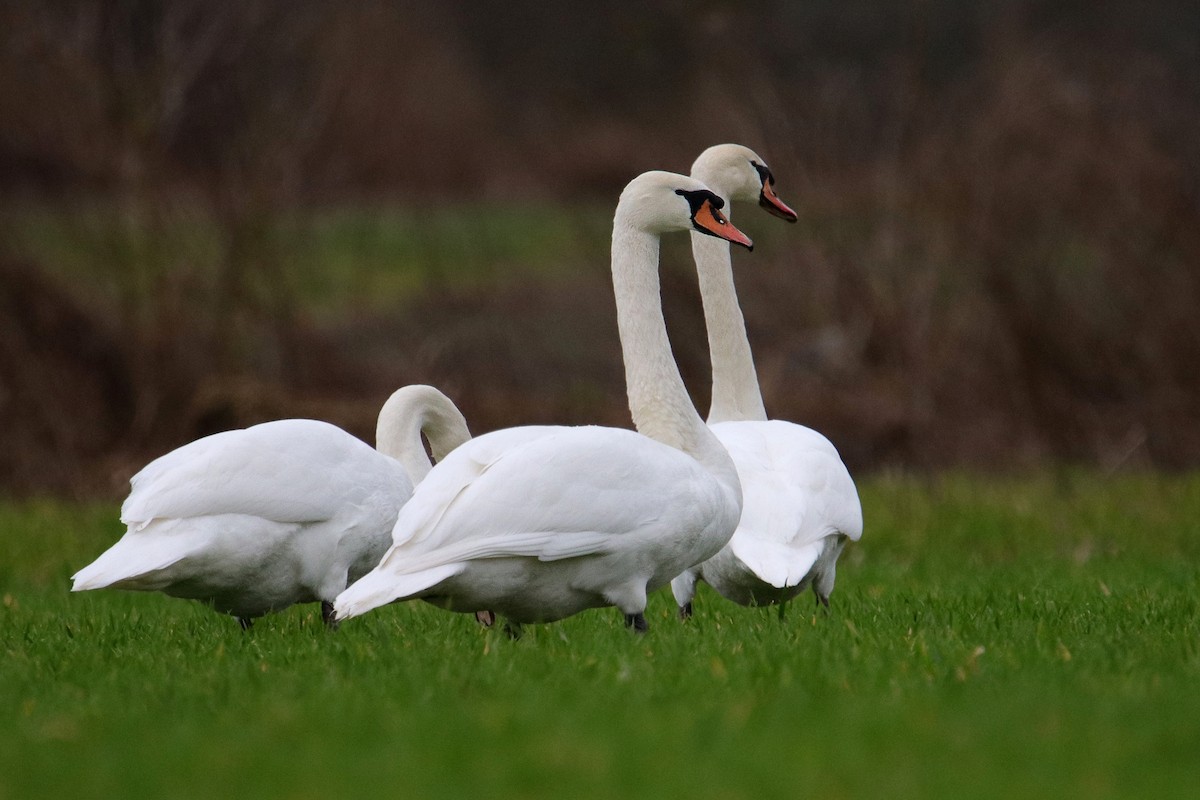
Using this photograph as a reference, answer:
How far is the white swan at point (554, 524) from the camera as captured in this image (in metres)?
5.16

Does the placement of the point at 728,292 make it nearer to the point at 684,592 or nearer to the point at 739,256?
the point at 684,592

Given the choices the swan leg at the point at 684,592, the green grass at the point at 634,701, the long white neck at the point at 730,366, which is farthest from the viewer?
the long white neck at the point at 730,366

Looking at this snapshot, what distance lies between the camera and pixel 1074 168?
44.9 feet

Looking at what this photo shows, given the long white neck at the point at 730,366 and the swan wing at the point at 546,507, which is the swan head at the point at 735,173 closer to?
the long white neck at the point at 730,366

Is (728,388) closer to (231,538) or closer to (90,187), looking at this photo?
(231,538)

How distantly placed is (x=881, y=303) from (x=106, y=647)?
31.6ft

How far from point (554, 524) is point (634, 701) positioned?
1073 millimetres

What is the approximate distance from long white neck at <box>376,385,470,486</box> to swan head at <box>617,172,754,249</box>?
1.37 metres

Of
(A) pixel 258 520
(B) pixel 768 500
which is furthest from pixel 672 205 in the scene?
(A) pixel 258 520

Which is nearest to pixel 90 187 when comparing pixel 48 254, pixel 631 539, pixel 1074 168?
pixel 48 254

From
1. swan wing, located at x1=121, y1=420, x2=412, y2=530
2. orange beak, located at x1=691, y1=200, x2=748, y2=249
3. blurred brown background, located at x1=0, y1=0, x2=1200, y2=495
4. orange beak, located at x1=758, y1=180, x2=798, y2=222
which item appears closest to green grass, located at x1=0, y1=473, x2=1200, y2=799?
swan wing, located at x1=121, y1=420, x2=412, y2=530

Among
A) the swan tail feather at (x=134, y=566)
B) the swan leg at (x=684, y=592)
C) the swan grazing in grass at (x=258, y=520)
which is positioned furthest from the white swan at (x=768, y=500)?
the swan tail feather at (x=134, y=566)

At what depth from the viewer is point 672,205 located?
6.24m

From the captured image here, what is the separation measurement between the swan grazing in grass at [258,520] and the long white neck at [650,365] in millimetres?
1003
